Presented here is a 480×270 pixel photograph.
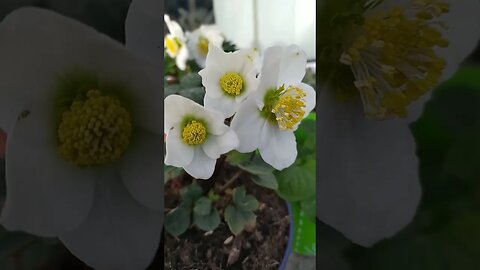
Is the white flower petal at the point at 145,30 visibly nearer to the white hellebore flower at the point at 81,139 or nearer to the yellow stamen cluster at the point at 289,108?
the white hellebore flower at the point at 81,139

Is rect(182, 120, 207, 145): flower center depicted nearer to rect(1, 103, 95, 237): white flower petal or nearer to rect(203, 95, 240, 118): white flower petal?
rect(203, 95, 240, 118): white flower petal

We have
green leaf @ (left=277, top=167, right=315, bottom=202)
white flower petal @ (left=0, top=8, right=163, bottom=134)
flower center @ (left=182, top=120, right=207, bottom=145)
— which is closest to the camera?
white flower petal @ (left=0, top=8, right=163, bottom=134)

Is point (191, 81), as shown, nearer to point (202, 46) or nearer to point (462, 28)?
point (202, 46)

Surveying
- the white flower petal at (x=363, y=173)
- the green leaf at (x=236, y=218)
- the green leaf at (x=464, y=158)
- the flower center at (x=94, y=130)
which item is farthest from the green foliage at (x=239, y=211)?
the green leaf at (x=464, y=158)

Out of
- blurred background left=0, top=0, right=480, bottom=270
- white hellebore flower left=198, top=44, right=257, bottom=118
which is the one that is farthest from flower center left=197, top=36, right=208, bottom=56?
blurred background left=0, top=0, right=480, bottom=270

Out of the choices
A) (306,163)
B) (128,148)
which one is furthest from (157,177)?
(306,163)
